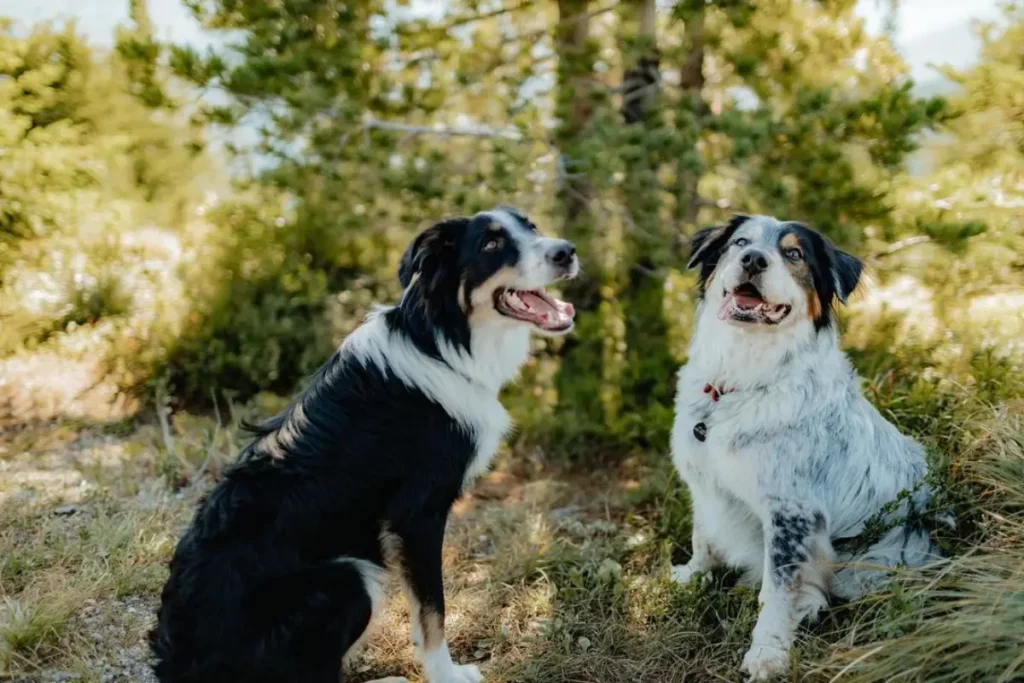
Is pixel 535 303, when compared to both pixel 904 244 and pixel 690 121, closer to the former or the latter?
pixel 690 121

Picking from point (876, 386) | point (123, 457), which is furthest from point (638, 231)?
point (123, 457)

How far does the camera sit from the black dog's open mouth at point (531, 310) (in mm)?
3285

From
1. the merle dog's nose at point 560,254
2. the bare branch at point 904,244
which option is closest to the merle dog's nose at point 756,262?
the merle dog's nose at point 560,254

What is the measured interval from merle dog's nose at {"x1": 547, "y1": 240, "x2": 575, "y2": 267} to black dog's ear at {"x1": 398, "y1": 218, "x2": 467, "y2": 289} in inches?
15.3

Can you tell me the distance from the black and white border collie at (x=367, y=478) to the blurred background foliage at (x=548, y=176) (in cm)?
203

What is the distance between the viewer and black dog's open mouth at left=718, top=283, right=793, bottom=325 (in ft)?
10.2

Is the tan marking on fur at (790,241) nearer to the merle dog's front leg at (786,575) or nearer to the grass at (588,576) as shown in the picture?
the merle dog's front leg at (786,575)

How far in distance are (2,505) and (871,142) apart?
561 cm

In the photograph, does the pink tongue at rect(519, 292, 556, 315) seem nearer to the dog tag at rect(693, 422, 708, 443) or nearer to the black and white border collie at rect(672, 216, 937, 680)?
the black and white border collie at rect(672, 216, 937, 680)

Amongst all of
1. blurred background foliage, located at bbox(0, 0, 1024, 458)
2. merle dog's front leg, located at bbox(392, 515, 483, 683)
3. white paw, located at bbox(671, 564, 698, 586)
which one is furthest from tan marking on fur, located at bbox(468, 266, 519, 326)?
blurred background foliage, located at bbox(0, 0, 1024, 458)

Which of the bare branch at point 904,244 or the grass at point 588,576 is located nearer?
the grass at point 588,576

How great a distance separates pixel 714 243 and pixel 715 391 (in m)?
0.66

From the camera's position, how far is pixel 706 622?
3.68 meters

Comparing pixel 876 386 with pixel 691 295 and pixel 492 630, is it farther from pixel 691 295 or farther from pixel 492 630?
pixel 492 630
